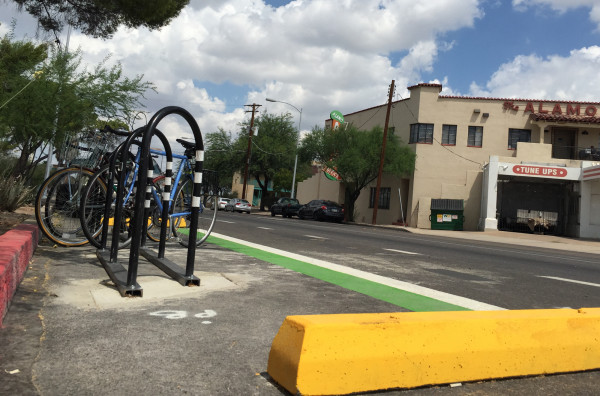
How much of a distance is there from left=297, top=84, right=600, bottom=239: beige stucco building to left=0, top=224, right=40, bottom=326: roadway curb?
2836 centimetres

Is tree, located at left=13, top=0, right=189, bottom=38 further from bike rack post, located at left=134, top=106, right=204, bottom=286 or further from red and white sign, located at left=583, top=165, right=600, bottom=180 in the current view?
red and white sign, located at left=583, top=165, right=600, bottom=180

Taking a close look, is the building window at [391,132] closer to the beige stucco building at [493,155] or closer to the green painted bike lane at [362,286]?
the beige stucco building at [493,155]

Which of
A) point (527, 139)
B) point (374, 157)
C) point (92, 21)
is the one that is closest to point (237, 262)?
point (92, 21)

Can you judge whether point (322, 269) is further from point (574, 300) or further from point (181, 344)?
point (181, 344)

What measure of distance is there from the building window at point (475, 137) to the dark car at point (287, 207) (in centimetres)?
1288

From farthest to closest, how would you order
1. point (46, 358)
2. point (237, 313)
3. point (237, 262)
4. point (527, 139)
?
1. point (527, 139)
2. point (237, 262)
3. point (237, 313)
4. point (46, 358)

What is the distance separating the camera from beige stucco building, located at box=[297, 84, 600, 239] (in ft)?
103

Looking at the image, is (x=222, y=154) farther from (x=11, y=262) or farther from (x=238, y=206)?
(x=11, y=262)

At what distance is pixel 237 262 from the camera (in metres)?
7.33

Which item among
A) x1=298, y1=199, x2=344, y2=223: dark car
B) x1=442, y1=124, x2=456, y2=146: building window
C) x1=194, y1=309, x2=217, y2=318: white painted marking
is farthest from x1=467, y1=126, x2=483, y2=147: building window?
x1=194, y1=309, x2=217, y2=318: white painted marking

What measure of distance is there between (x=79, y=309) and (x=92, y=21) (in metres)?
9.96

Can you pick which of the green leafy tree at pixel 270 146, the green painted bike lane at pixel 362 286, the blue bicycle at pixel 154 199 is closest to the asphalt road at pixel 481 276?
the green painted bike lane at pixel 362 286

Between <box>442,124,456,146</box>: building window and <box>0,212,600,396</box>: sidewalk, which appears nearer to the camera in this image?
<box>0,212,600,396</box>: sidewalk

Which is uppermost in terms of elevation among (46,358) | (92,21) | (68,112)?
(92,21)
